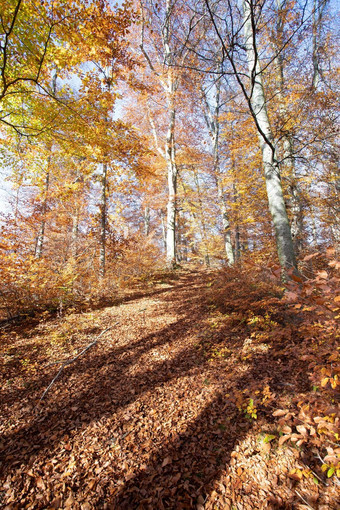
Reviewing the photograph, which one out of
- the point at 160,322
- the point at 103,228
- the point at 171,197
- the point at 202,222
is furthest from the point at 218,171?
the point at 160,322

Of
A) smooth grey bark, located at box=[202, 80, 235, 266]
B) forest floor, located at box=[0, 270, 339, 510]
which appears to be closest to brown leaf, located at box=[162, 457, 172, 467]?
forest floor, located at box=[0, 270, 339, 510]

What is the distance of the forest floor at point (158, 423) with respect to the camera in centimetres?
202

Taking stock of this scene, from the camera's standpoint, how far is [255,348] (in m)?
4.09

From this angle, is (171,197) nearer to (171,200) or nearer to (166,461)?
(171,200)

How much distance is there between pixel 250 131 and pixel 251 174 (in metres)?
1.87

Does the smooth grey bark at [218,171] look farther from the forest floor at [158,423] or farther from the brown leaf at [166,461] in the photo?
the brown leaf at [166,461]

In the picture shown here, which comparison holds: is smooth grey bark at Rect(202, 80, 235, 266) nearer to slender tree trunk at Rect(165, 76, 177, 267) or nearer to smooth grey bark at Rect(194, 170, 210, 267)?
slender tree trunk at Rect(165, 76, 177, 267)

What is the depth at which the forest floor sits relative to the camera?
202cm

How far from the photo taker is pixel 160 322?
5.90 meters

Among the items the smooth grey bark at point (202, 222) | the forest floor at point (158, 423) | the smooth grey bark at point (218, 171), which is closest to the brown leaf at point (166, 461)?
the forest floor at point (158, 423)

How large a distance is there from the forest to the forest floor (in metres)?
0.02

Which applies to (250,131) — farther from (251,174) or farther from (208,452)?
(208,452)

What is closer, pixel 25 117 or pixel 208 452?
pixel 208 452

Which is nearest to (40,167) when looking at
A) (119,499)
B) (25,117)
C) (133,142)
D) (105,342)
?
(25,117)
